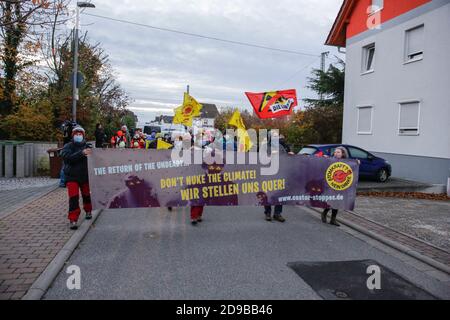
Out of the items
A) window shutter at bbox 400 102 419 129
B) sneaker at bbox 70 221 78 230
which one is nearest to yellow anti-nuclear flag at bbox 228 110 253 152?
sneaker at bbox 70 221 78 230

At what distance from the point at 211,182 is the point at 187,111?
6775mm

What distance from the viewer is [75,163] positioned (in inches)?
265

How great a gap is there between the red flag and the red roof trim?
1263 centimetres

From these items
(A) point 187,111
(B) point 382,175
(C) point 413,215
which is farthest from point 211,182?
(B) point 382,175

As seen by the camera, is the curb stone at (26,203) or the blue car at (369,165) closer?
the curb stone at (26,203)

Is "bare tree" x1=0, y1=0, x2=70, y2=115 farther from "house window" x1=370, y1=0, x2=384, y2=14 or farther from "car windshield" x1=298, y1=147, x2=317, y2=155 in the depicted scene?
"house window" x1=370, y1=0, x2=384, y2=14

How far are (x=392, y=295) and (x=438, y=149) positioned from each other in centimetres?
1190

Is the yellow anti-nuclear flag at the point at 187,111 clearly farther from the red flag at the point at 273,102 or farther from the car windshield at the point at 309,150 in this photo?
the car windshield at the point at 309,150

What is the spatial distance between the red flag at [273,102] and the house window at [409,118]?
25.3 feet

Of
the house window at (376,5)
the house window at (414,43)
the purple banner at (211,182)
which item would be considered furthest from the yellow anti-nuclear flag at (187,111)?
the house window at (376,5)

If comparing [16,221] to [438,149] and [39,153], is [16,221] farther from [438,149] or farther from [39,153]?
[438,149]

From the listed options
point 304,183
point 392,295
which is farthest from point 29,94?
point 392,295

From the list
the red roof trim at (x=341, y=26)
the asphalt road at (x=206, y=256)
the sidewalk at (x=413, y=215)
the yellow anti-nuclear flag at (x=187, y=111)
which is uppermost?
the red roof trim at (x=341, y=26)

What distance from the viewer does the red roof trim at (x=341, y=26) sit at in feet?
66.3
